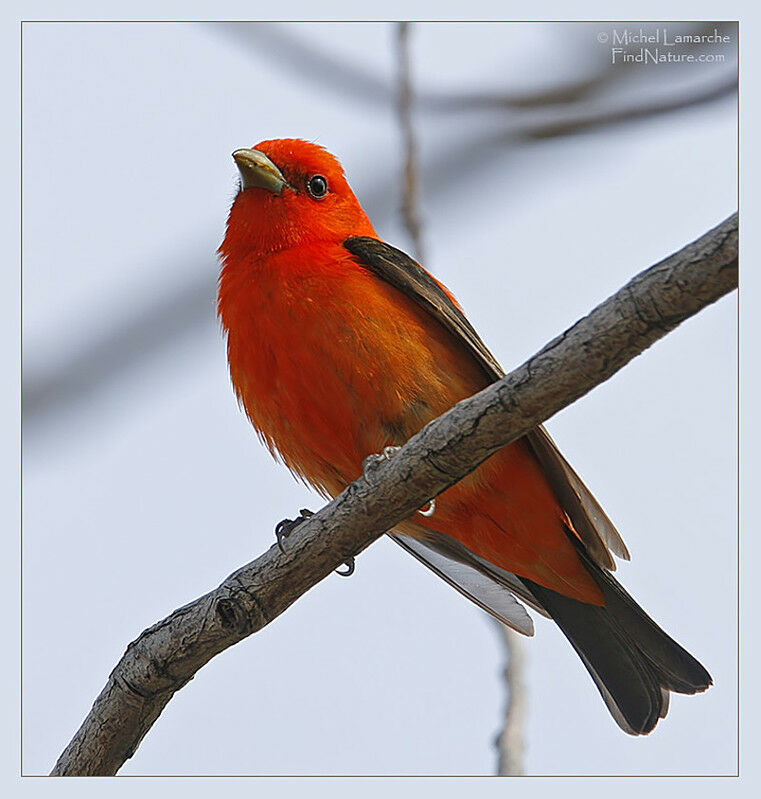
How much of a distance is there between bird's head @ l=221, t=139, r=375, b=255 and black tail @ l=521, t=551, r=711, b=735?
1679 mm

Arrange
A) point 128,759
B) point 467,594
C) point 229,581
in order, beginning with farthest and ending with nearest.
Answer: point 467,594 < point 128,759 < point 229,581

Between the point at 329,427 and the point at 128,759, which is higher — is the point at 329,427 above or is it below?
above

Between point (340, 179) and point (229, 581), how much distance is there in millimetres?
2029

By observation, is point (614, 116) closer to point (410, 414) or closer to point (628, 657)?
point (410, 414)

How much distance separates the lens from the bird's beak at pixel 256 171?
4.63 metres

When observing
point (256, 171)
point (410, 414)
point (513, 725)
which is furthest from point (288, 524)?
point (256, 171)

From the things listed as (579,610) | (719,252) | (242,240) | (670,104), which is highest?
(242,240)

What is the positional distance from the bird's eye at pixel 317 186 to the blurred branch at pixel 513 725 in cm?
205

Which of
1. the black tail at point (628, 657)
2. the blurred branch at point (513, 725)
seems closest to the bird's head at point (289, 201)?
the black tail at point (628, 657)

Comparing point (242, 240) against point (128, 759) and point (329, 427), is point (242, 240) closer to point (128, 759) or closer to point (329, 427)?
point (329, 427)

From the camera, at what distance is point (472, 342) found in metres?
4.11

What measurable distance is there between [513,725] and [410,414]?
3.80 feet

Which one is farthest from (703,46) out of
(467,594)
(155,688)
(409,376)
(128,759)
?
(128,759)

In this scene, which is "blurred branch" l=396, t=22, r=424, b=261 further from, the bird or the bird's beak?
the bird's beak
